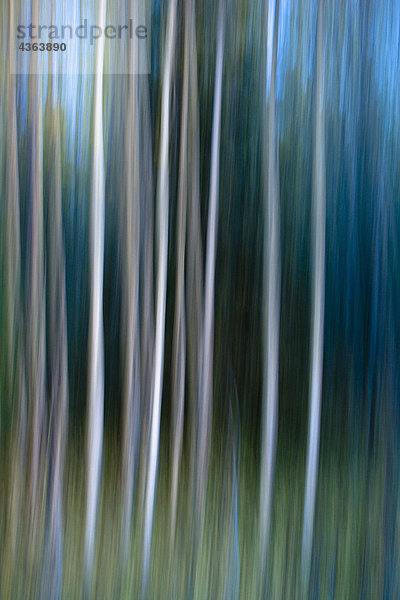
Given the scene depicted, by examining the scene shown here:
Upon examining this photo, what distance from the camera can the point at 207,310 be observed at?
1.60 feet

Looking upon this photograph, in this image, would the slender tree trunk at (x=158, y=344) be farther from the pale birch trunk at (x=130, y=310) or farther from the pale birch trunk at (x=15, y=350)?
the pale birch trunk at (x=15, y=350)

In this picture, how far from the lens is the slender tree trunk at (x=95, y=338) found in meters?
0.49

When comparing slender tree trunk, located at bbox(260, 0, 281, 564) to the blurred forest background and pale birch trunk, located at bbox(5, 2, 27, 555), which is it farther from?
pale birch trunk, located at bbox(5, 2, 27, 555)

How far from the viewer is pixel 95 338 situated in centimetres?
49

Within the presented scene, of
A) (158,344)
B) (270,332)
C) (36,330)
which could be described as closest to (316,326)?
(270,332)

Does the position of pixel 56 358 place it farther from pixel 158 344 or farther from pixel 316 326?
pixel 316 326

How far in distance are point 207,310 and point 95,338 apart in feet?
0.35

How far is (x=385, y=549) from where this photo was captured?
1.59 ft

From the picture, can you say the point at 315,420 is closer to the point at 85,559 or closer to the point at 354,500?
the point at 354,500

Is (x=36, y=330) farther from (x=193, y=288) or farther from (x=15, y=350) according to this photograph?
(x=193, y=288)

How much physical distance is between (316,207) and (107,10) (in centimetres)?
26

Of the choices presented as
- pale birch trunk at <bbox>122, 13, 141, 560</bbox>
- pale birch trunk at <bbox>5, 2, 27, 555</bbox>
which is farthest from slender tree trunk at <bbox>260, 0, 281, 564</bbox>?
pale birch trunk at <bbox>5, 2, 27, 555</bbox>

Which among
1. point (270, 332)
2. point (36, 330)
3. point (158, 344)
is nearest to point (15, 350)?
point (36, 330)

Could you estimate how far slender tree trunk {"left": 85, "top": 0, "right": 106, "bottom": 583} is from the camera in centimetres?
49
